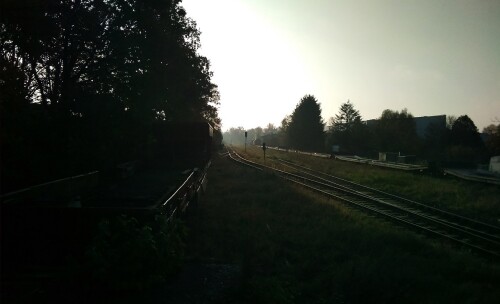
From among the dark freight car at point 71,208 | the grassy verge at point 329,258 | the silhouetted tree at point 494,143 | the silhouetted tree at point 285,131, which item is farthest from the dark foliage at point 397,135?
the dark freight car at point 71,208

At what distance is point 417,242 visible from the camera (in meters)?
8.33

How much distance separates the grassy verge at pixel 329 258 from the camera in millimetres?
5574

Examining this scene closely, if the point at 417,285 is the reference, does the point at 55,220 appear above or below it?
above

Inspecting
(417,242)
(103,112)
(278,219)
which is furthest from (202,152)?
(417,242)

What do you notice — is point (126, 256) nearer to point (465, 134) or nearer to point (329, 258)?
point (329, 258)

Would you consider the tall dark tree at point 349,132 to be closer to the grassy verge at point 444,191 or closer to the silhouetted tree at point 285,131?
the silhouetted tree at point 285,131

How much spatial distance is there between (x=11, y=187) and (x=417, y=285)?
427 inches

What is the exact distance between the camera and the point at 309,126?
224 feet

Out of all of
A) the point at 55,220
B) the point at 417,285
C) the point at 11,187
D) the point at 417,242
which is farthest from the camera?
the point at 11,187

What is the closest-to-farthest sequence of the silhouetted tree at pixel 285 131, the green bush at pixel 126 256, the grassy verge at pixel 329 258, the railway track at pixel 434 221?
the green bush at pixel 126 256 → the grassy verge at pixel 329 258 → the railway track at pixel 434 221 → the silhouetted tree at pixel 285 131

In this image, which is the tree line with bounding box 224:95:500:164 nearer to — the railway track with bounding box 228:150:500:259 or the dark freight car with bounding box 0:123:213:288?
the railway track with bounding box 228:150:500:259

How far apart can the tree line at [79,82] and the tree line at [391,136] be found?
2463cm

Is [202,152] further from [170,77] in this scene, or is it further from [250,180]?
[170,77]

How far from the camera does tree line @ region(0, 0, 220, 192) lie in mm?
10820
